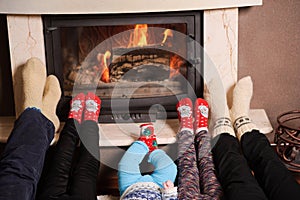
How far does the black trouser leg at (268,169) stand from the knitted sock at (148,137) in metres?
0.38

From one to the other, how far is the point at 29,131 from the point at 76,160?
0.83 feet

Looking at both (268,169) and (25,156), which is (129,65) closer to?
(25,156)

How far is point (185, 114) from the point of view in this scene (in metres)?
2.31

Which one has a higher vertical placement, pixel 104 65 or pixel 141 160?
pixel 104 65

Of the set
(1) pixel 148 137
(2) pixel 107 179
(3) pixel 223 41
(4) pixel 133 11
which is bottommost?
(2) pixel 107 179

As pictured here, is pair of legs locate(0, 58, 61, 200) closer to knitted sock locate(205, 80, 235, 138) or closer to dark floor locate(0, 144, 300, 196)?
dark floor locate(0, 144, 300, 196)

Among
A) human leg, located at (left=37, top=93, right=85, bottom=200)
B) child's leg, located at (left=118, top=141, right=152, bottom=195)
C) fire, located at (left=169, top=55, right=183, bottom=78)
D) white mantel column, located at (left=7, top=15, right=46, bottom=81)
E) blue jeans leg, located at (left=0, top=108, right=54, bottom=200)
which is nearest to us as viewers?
blue jeans leg, located at (left=0, top=108, right=54, bottom=200)

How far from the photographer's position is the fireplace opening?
7.86ft

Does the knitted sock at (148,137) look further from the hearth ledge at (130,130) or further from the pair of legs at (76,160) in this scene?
the pair of legs at (76,160)

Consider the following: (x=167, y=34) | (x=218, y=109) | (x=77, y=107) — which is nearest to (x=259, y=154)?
(x=218, y=109)

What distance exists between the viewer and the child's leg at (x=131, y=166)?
1.98 metres

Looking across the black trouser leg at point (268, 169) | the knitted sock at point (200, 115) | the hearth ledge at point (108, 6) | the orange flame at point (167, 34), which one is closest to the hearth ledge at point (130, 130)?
the knitted sock at point (200, 115)

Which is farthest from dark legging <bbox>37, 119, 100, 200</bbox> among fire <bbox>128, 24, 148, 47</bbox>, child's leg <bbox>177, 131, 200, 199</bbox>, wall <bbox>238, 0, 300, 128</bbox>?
wall <bbox>238, 0, 300, 128</bbox>

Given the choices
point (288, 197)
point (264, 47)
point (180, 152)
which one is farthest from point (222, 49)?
point (288, 197)
